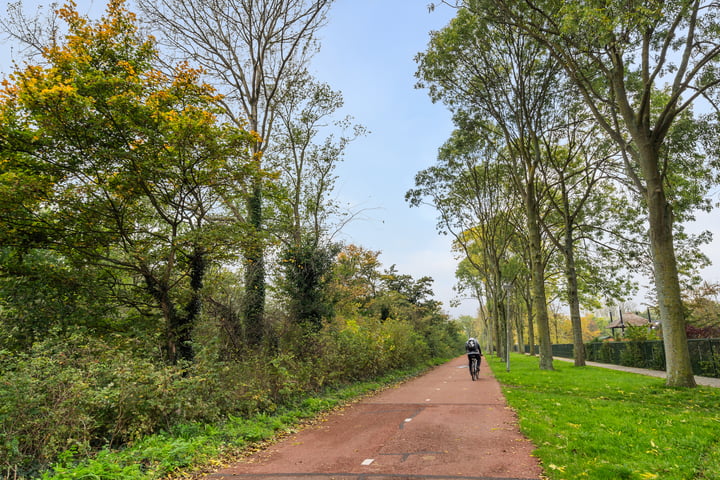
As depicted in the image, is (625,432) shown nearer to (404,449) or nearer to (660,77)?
(404,449)

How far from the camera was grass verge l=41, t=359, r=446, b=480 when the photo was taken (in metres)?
4.62

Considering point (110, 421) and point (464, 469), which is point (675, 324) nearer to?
point (464, 469)

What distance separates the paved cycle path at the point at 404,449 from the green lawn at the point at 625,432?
0.37 meters

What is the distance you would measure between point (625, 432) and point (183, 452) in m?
6.38

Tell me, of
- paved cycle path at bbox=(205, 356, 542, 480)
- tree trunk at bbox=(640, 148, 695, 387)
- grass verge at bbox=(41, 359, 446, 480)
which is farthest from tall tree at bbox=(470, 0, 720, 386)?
grass verge at bbox=(41, 359, 446, 480)

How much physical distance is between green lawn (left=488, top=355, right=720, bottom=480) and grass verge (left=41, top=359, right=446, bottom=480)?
4.34 metres

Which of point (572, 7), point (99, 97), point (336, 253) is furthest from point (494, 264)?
point (99, 97)

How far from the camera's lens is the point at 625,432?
598 cm

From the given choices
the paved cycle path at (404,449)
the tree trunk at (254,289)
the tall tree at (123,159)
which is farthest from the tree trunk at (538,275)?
the tall tree at (123,159)

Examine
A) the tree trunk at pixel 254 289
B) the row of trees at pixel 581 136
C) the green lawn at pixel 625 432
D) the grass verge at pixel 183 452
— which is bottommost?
the grass verge at pixel 183 452

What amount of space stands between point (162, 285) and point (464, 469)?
7341mm

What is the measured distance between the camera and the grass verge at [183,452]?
4621 mm

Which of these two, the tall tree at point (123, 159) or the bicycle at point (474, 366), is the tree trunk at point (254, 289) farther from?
the bicycle at point (474, 366)

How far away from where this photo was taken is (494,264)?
2873 cm
